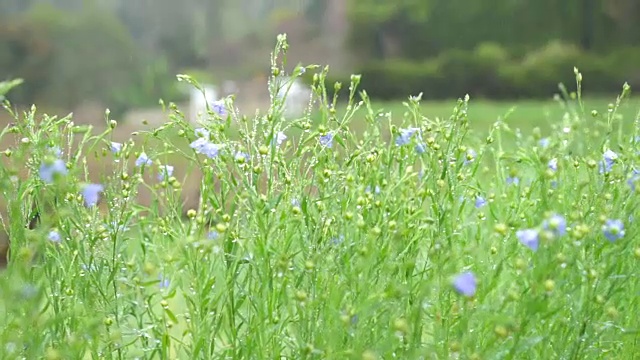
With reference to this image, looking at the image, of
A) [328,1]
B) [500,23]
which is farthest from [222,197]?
[500,23]

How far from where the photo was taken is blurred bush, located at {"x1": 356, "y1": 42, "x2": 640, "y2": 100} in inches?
356

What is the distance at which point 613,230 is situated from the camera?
4.39 feet

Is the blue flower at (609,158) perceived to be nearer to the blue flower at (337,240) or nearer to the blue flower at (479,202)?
the blue flower at (479,202)

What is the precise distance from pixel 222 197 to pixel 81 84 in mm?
5995

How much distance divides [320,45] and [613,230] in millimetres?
7262

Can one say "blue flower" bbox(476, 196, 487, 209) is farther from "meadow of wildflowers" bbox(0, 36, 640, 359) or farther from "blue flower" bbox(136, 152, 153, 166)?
"blue flower" bbox(136, 152, 153, 166)

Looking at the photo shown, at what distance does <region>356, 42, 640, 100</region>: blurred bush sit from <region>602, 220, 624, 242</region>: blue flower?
25.1 ft

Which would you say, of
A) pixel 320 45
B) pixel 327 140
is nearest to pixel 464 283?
pixel 327 140

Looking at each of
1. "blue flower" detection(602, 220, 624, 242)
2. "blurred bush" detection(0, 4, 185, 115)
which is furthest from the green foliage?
"blue flower" detection(602, 220, 624, 242)

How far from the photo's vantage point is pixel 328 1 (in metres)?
8.72

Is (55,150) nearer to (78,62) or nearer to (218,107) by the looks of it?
(218,107)

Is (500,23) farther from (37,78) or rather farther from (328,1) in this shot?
(37,78)

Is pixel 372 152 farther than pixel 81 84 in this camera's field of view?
No

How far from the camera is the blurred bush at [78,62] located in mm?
6969
